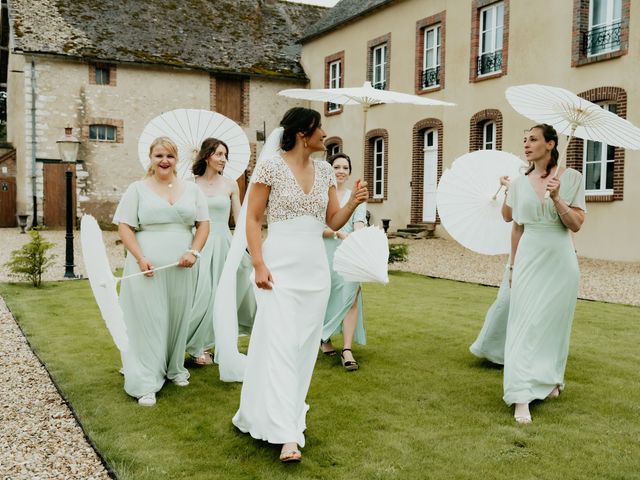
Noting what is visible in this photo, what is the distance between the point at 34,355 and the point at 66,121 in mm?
18921

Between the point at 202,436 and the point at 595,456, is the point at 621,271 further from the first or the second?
the point at 202,436

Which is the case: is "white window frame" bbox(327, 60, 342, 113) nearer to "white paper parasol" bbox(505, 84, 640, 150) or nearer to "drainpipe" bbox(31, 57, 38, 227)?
"drainpipe" bbox(31, 57, 38, 227)

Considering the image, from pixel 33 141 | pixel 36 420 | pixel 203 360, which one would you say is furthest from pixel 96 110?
pixel 36 420

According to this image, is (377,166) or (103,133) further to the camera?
(103,133)

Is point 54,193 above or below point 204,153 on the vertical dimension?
below

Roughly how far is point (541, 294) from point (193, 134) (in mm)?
3532

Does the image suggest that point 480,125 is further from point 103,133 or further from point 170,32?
point 103,133

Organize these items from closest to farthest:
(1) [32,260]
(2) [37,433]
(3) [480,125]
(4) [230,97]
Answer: (2) [37,433] < (1) [32,260] < (3) [480,125] < (4) [230,97]

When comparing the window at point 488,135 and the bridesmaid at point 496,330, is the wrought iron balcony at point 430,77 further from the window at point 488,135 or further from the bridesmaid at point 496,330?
the bridesmaid at point 496,330

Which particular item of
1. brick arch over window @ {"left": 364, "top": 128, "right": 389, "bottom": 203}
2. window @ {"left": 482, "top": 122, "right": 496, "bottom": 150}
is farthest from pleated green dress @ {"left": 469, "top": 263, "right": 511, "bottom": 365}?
brick arch over window @ {"left": 364, "top": 128, "right": 389, "bottom": 203}

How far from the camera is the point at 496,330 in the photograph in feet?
18.7

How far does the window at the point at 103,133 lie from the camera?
78.1 feet

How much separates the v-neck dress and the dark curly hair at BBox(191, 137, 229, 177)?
2.22 meters

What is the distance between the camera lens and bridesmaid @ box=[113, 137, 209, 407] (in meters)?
4.89
